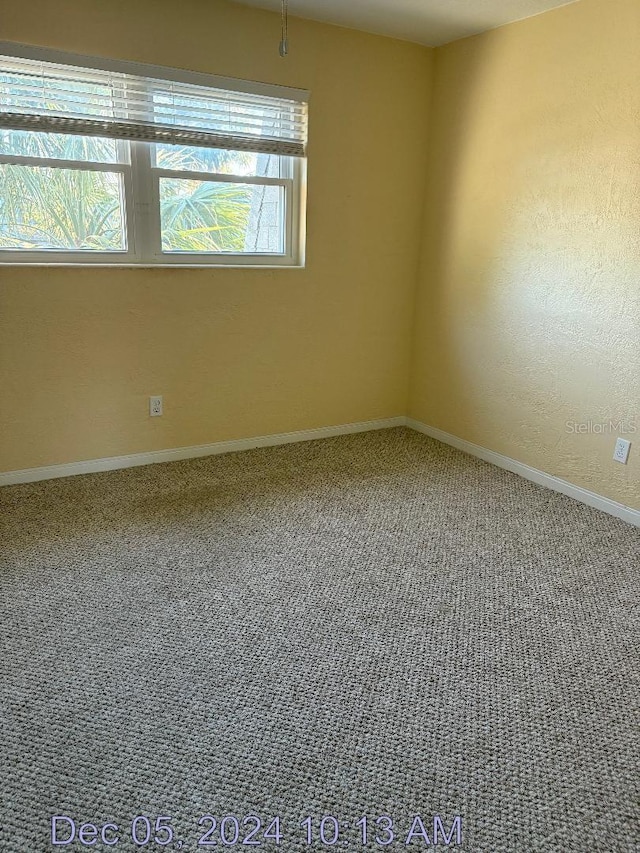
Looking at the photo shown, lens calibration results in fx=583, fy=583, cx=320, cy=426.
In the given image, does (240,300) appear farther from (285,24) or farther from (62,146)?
(285,24)

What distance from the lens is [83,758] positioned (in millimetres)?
1505

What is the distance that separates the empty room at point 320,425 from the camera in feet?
4.96

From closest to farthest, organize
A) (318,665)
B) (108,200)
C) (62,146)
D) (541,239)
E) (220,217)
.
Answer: (318,665)
(62,146)
(108,200)
(541,239)
(220,217)

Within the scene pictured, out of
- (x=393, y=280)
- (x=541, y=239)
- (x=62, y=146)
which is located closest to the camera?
(x=62, y=146)

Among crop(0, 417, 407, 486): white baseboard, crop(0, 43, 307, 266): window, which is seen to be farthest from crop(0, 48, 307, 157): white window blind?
crop(0, 417, 407, 486): white baseboard

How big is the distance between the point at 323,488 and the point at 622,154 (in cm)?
214

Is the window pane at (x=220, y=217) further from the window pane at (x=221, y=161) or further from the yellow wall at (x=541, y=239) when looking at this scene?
the yellow wall at (x=541, y=239)

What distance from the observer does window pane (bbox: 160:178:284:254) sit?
314 cm

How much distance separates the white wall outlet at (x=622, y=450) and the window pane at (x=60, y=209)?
273 centimetres

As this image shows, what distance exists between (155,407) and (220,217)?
3.72ft

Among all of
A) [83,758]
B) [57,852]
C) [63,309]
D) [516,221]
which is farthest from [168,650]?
[516,221]

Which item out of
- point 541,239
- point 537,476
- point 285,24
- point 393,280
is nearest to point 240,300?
point 393,280

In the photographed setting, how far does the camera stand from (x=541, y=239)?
122 inches

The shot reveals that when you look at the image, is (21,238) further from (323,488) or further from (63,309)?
(323,488)
